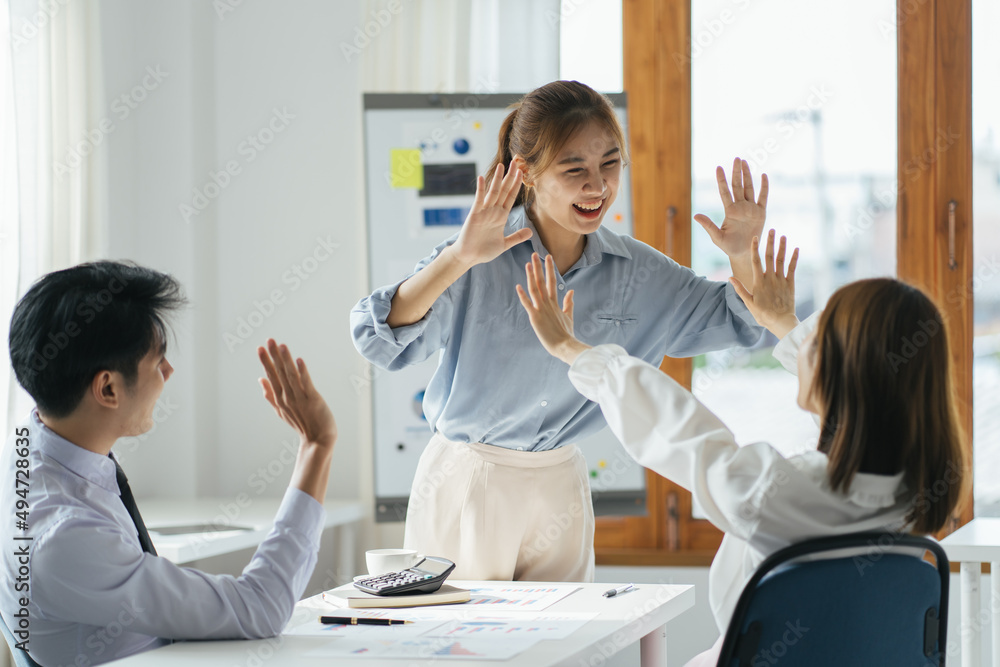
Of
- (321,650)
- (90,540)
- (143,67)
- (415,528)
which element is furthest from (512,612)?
(143,67)

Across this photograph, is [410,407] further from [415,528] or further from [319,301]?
[415,528]

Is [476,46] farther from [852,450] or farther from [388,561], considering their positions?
[852,450]

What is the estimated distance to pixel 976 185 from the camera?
319cm

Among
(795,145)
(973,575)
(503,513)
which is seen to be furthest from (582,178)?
(795,145)

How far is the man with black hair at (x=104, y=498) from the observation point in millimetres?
1118

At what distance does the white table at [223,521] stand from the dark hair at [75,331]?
1265 millimetres

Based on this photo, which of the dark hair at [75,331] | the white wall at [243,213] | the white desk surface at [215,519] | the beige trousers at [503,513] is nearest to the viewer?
the dark hair at [75,331]

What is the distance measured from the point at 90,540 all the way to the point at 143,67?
9.07 ft

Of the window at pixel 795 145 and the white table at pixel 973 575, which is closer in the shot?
the white table at pixel 973 575

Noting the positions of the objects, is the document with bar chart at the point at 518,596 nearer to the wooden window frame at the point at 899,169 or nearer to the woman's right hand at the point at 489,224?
the woman's right hand at the point at 489,224

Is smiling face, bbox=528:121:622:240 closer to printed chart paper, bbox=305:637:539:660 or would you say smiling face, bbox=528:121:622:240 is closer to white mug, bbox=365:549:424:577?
white mug, bbox=365:549:424:577

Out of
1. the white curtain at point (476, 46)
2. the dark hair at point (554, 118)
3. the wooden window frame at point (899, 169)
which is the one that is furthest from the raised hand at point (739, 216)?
the white curtain at point (476, 46)

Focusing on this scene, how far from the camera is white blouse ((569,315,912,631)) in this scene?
1.14m

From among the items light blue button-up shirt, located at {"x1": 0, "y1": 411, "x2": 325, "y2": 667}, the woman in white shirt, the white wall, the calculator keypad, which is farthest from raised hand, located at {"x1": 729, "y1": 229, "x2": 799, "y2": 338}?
the white wall
